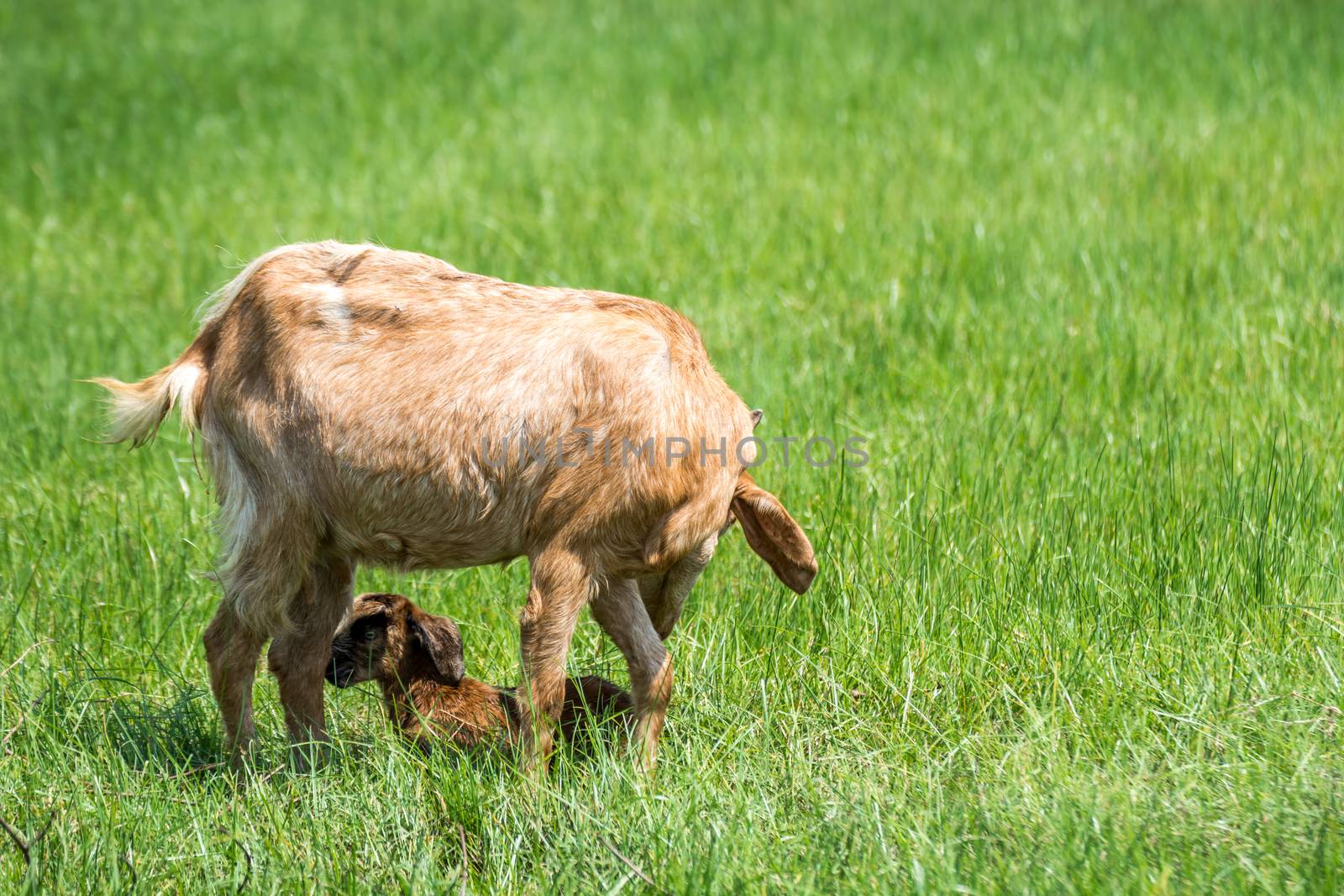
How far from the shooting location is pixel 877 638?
4.00 metres

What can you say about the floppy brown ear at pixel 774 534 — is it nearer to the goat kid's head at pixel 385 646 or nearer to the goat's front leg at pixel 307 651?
the goat kid's head at pixel 385 646

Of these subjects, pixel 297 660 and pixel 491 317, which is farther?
pixel 297 660

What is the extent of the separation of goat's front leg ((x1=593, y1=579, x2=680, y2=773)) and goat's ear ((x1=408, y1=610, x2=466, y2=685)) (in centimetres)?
63

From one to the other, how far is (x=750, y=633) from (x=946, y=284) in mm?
3187

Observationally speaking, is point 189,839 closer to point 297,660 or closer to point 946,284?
point 297,660

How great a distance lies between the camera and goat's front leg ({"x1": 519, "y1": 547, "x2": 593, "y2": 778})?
3238mm

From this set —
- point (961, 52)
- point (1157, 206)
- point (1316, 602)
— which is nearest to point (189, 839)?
point (1316, 602)

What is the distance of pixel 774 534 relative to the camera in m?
3.50

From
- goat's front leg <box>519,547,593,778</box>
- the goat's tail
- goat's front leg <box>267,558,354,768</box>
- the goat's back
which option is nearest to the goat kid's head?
goat's front leg <box>267,558,354,768</box>

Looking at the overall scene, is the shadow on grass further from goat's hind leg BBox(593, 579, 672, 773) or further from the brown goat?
goat's hind leg BBox(593, 579, 672, 773)

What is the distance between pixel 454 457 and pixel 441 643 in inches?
31.7

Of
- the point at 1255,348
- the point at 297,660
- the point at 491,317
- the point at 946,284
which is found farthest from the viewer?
the point at 946,284

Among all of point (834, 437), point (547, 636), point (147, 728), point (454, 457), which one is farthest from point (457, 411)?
point (834, 437)

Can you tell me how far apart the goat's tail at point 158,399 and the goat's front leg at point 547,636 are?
1.18 meters
